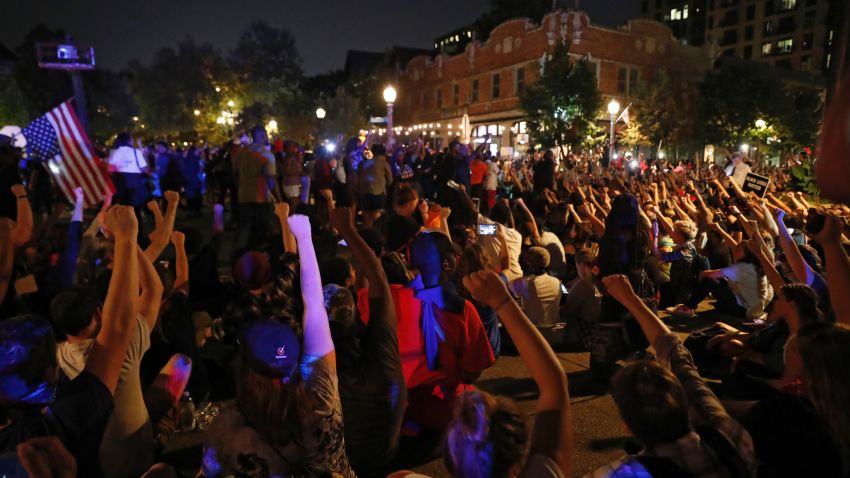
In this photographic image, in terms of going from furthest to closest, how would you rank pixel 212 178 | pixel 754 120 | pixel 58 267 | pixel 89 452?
pixel 754 120
pixel 212 178
pixel 58 267
pixel 89 452

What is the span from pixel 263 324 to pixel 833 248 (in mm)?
3259

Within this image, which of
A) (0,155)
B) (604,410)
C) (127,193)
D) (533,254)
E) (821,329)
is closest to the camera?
(821,329)

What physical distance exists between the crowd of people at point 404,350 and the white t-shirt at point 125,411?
0.03 ft

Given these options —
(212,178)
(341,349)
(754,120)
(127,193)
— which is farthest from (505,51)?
(341,349)

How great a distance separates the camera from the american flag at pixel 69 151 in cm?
722

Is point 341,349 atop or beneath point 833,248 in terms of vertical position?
beneath

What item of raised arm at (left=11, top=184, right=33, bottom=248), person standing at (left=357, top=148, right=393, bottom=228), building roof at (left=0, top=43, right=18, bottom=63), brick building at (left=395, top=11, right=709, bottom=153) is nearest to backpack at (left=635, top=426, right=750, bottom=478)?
raised arm at (left=11, top=184, right=33, bottom=248)

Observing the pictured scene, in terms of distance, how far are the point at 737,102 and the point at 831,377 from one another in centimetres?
3774

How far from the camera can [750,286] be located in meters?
5.83

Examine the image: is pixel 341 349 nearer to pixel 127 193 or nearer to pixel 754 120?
pixel 127 193

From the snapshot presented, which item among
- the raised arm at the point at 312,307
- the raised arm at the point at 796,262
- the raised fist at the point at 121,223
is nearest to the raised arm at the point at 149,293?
the raised fist at the point at 121,223

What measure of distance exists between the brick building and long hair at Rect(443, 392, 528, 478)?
29.2m

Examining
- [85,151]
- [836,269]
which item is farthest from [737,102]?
[85,151]

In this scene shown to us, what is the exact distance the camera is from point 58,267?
15.2ft
